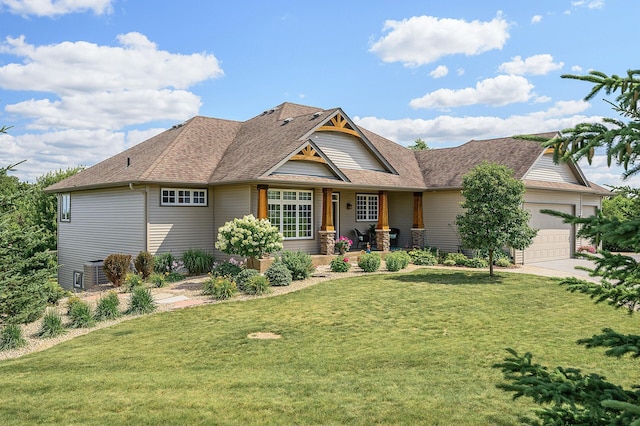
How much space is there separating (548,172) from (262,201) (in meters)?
14.2

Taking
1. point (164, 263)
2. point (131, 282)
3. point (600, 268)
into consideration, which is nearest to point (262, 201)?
point (164, 263)

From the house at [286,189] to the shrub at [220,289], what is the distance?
4.39 meters

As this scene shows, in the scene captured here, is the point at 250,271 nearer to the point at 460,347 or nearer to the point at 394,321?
the point at 394,321

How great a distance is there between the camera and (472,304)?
41.5 ft

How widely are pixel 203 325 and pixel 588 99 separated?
918 cm

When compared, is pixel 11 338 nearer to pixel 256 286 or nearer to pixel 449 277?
pixel 256 286

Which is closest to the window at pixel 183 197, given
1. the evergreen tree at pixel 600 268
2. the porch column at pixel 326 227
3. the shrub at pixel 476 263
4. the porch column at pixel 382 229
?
the porch column at pixel 326 227

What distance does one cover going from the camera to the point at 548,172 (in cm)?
2339

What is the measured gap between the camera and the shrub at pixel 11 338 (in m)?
9.83

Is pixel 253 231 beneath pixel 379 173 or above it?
beneath

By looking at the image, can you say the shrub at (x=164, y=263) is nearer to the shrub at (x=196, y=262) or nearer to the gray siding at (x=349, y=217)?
the shrub at (x=196, y=262)

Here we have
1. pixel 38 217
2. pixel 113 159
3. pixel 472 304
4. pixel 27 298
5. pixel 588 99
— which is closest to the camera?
pixel 588 99

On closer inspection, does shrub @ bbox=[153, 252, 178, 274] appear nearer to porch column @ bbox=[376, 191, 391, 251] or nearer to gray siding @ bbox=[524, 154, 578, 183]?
porch column @ bbox=[376, 191, 391, 251]

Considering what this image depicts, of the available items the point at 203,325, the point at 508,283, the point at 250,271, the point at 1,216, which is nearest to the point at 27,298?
the point at 1,216
